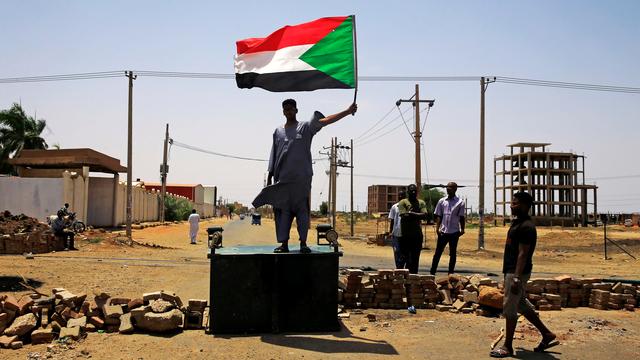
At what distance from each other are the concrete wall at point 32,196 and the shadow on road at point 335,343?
26.4 meters

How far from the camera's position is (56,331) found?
6578mm

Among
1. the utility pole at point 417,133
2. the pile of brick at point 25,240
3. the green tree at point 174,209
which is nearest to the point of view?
the pile of brick at point 25,240

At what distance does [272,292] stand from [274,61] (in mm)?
2908

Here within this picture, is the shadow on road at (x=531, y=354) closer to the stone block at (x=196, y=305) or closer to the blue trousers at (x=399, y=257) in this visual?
the stone block at (x=196, y=305)

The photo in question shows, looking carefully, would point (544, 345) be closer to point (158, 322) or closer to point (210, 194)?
point (158, 322)

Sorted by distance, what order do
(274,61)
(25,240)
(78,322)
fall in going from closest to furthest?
(78,322) < (274,61) < (25,240)

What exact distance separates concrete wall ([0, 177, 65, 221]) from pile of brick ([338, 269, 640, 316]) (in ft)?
82.2

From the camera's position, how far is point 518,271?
19.0 ft

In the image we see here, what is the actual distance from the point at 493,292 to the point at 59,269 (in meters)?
10.4

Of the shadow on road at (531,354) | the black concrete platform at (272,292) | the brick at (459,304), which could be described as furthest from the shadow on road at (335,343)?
the brick at (459,304)

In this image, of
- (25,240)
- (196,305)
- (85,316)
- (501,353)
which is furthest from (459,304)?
(25,240)

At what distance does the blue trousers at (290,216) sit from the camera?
7.00 m

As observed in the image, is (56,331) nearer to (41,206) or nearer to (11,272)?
(11,272)

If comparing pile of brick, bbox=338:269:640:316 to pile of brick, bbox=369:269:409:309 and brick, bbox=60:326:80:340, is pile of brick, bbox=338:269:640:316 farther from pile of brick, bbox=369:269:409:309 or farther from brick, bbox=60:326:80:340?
brick, bbox=60:326:80:340
